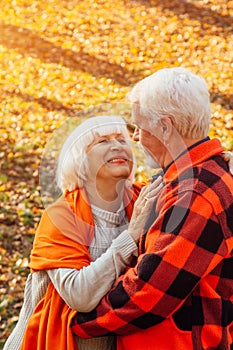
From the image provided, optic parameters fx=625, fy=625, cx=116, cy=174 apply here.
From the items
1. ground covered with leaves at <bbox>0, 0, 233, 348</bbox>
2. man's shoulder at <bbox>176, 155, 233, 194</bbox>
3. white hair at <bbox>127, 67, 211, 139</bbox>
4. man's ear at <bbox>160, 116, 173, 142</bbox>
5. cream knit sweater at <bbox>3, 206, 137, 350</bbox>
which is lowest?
ground covered with leaves at <bbox>0, 0, 233, 348</bbox>

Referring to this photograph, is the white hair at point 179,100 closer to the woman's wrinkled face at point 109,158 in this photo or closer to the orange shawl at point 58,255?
the woman's wrinkled face at point 109,158

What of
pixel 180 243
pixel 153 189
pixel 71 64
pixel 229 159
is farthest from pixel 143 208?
pixel 71 64

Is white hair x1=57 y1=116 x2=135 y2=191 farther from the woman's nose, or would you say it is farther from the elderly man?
the elderly man

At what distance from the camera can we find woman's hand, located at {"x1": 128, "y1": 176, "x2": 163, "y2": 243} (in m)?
2.57

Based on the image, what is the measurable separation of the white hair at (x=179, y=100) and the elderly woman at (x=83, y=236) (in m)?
0.30

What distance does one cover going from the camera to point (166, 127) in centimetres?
245

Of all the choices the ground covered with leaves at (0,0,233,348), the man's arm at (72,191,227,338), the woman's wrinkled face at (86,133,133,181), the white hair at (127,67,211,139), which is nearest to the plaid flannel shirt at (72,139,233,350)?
the man's arm at (72,191,227,338)

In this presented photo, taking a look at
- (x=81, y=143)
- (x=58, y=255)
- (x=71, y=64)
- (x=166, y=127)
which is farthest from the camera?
(x=71, y=64)

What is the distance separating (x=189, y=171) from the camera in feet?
7.98

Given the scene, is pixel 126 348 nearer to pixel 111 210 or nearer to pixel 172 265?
pixel 172 265

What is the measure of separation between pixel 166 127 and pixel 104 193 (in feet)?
1.73

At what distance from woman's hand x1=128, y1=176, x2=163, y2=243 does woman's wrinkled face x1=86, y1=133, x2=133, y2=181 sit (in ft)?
0.58

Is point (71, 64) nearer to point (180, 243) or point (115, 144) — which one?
point (115, 144)

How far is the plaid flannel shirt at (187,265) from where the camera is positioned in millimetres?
2352
